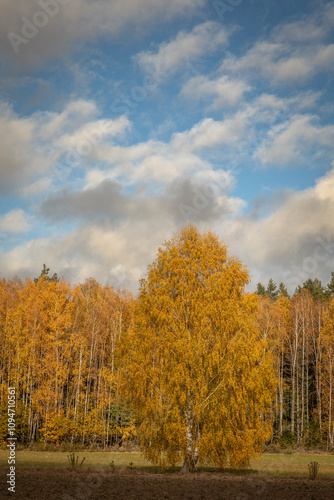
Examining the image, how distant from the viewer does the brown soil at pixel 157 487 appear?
32.9ft

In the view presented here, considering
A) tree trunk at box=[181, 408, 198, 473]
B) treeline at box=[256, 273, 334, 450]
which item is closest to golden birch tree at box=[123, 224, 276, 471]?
tree trunk at box=[181, 408, 198, 473]

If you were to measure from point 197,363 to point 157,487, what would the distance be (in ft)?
14.2

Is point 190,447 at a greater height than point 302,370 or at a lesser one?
lesser

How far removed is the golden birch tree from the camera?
14.4m

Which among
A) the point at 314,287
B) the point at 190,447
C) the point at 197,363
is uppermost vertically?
the point at 314,287

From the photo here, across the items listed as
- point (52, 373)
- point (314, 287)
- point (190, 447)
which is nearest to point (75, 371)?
point (52, 373)

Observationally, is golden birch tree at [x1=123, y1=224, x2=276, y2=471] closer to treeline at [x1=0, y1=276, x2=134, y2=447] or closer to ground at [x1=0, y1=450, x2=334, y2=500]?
ground at [x1=0, y1=450, x2=334, y2=500]

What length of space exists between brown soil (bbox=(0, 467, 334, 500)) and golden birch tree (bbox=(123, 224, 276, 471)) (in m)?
1.22

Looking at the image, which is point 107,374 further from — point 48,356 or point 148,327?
point 148,327

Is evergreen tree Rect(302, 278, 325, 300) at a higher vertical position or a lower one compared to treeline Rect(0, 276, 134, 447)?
higher

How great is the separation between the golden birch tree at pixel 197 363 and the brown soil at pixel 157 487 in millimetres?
1225

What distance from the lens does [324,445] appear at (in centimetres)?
3105

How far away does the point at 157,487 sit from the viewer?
11547mm

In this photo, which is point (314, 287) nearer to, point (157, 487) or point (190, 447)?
point (190, 447)
